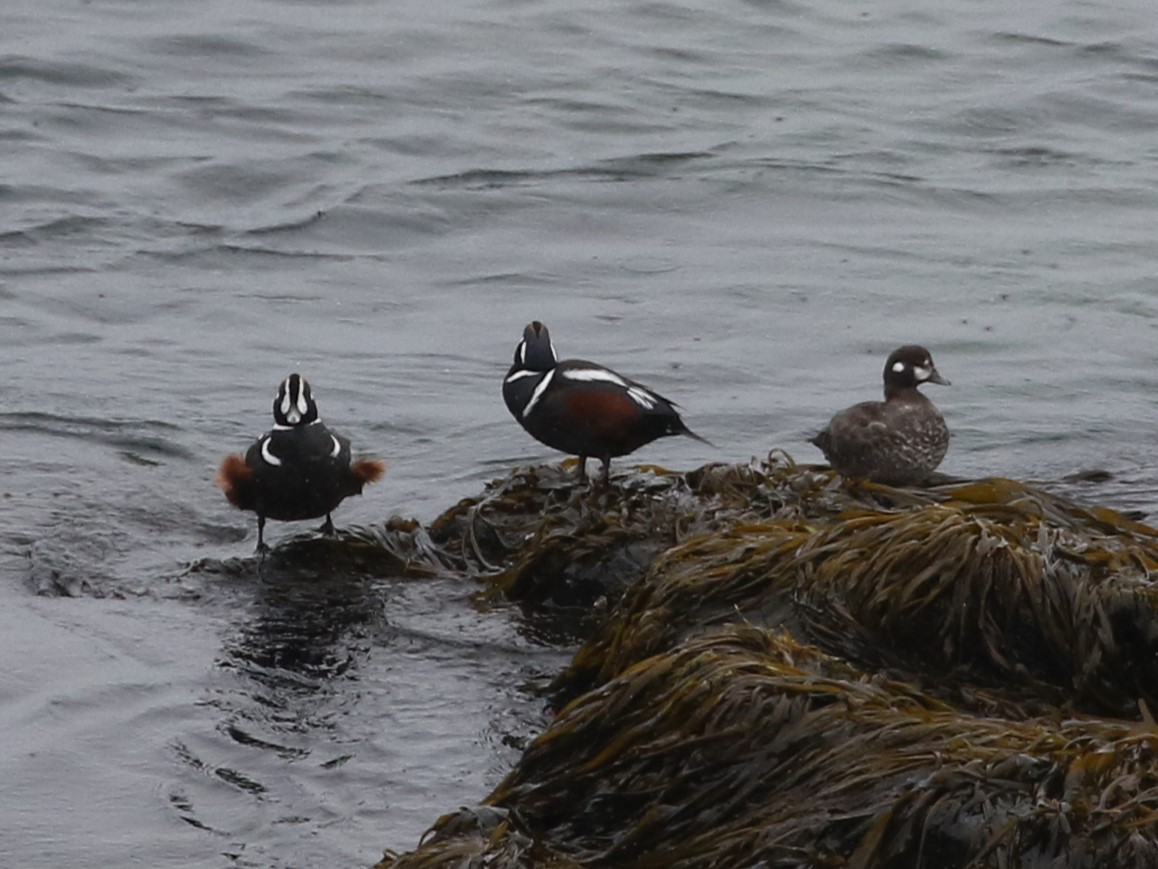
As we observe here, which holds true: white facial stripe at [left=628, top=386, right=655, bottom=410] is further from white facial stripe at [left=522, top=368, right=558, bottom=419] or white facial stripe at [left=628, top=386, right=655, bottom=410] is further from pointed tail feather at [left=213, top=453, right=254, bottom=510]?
pointed tail feather at [left=213, top=453, right=254, bottom=510]

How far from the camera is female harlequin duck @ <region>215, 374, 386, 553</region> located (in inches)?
304

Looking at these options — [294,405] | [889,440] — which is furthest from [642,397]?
[294,405]

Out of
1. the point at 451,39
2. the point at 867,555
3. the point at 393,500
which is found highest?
the point at 451,39

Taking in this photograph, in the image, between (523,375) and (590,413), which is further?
(523,375)

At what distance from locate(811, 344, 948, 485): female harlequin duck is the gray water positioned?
2.65 ft

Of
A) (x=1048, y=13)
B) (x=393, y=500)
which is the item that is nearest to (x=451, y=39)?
(x=1048, y=13)

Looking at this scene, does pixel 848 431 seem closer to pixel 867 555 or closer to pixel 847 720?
pixel 867 555

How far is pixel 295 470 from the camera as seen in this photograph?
770cm

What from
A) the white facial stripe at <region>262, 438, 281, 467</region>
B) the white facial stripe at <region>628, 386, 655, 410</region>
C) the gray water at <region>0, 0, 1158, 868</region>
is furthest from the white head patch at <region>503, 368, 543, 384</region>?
the white facial stripe at <region>262, 438, 281, 467</region>

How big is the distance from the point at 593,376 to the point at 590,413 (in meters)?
0.28

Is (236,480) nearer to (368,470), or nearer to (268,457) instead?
(268,457)

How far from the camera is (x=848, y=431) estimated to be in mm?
8016

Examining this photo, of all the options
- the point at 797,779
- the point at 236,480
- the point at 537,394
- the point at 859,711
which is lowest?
the point at 236,480

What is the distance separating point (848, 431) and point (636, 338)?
10.6 ft
